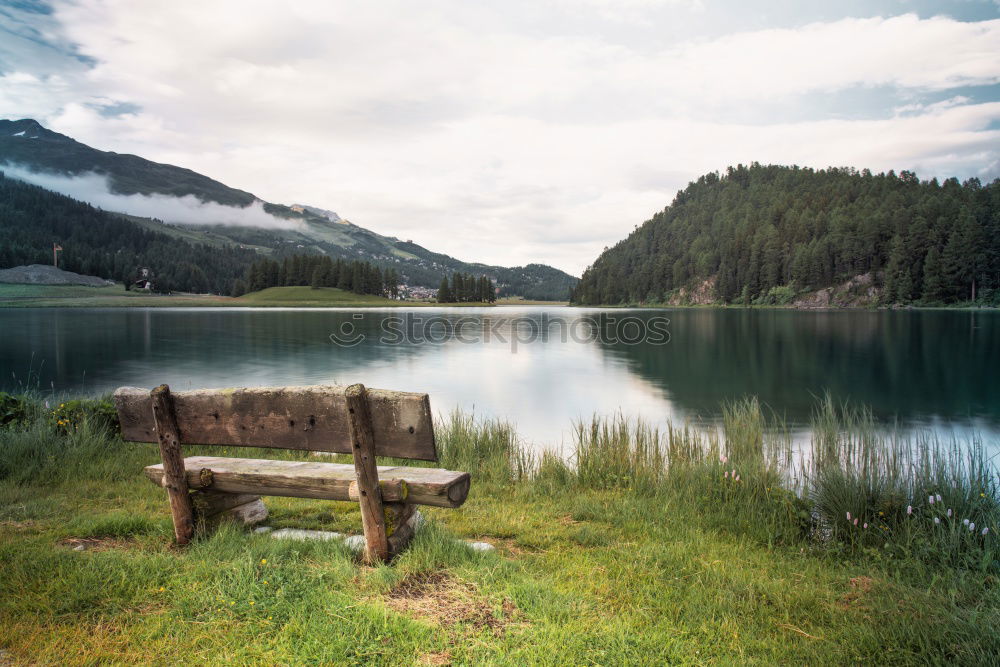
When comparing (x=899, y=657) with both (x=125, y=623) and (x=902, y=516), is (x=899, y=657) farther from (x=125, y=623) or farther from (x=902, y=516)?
(x=125, y=623)

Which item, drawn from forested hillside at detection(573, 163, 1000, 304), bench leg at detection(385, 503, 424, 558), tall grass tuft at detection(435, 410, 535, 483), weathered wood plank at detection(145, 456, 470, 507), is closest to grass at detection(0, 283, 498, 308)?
forested hillside at detection(573, 163, 1000, 304)

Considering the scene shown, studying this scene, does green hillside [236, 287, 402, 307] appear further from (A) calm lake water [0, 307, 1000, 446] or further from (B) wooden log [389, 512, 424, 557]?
(B) wooden log [389, 512, 424, 557]

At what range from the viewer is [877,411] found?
19.7m

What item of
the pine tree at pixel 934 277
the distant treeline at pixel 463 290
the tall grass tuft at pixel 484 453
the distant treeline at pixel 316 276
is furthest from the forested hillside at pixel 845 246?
the tall grass tuft at pixel 484 453

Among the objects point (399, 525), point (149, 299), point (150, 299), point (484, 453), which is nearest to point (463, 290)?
point (150, 299)

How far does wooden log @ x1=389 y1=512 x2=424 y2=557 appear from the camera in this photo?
4.64m

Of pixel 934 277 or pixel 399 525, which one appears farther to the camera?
pixel 934 277

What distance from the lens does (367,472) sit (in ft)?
13.9

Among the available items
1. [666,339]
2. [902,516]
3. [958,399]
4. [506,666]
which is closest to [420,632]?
[506,666]

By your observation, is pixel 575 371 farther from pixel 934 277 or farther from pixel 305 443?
pixel 934 277

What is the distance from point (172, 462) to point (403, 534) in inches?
84.9

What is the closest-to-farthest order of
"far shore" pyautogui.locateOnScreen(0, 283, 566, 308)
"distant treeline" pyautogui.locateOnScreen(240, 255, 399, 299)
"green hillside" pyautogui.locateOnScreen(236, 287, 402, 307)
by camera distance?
"far shore" pyautogui.locateOnScreen(0, 283, 566, 308) → "green hillside" pyautogui.locateOnScreen(236, 287, 402, 307) → "distant treeline" pyautogui.locateOnScreen(240, 255, 399, 299)

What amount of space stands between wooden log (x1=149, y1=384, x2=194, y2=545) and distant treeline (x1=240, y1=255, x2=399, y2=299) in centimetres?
16176

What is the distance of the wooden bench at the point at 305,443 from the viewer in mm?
4137
